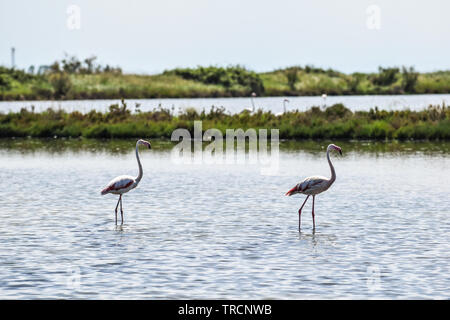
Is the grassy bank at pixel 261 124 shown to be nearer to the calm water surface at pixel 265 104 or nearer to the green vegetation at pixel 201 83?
the calm water surface at pixel 265 104

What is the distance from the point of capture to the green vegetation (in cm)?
8819

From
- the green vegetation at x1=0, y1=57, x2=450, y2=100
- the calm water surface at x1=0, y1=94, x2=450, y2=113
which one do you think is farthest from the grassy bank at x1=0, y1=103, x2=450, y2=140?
the green vegetation at x1=0, y1=57, x2=450, y2=100

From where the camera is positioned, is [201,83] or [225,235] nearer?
[225,235]

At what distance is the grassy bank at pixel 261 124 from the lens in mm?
39625

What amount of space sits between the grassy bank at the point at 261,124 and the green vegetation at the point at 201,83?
40584 mm

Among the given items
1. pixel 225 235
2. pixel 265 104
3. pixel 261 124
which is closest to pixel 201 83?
pixel 265 104

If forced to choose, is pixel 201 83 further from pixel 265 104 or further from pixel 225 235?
pixel 225 235

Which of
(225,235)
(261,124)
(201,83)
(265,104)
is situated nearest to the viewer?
(225,235)

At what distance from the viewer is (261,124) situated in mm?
41562

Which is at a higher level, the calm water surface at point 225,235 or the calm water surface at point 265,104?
the calm water surface at point 265,104

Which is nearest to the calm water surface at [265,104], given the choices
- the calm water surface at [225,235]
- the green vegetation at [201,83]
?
the green vegetation at [201,83]

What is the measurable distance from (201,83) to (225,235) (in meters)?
82.6

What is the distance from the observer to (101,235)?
15.5 meters
